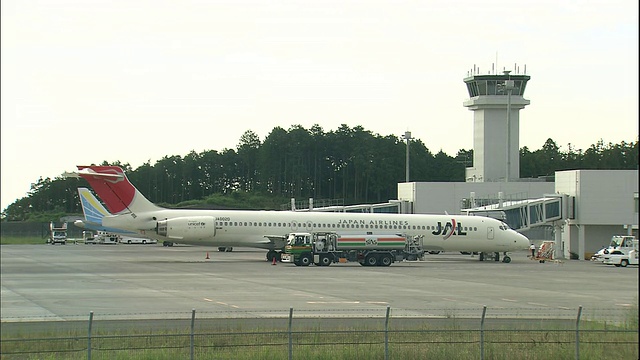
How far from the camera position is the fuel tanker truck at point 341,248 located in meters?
55.5

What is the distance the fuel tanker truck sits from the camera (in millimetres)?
55469

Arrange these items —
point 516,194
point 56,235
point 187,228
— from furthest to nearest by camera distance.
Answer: point 56,235
point 516,194
point 187,228

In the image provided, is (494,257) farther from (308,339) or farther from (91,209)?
(308,339)

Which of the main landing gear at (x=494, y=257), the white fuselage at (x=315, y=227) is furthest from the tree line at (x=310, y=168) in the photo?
the white fuselage at (x=315, y=227)

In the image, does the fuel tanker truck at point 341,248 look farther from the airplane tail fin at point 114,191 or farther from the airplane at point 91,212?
the airplane at point 91,212

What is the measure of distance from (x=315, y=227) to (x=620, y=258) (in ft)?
69.8

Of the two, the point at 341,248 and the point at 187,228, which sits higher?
the point at 187,228

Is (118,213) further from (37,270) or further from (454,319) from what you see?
(454,319)

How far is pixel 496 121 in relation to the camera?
101938 millimetres

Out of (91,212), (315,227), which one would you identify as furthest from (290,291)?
(91,212)

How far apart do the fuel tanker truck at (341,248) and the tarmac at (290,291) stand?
7.05ft

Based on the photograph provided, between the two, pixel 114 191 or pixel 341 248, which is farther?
pixel 114 191

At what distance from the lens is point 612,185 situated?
66.4m

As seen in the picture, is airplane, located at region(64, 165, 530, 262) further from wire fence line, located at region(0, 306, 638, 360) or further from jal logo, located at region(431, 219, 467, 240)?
wire fence line, located at region(0, 306, 638, 360)
